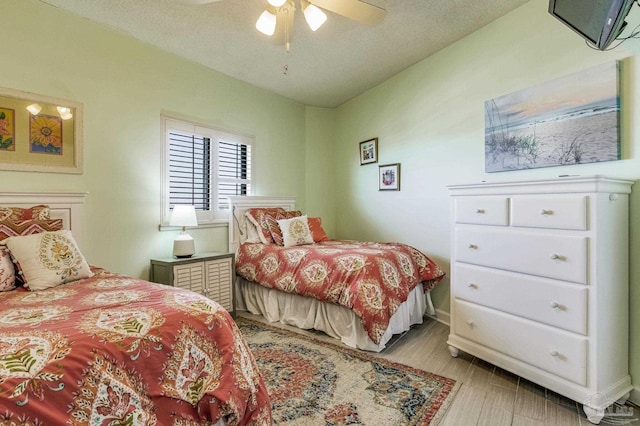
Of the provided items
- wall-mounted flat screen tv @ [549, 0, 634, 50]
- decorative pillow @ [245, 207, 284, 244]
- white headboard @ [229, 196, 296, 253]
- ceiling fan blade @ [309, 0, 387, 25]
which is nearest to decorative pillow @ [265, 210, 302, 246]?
decorative pillow @ [245, 207, 284, 244]

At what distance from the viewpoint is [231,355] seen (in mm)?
1342

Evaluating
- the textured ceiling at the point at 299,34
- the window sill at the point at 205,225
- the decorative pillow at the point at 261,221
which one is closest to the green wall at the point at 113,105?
the window sill at the point at 205,225

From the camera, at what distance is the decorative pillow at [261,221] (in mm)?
3531

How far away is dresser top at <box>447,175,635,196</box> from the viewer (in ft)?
5.37

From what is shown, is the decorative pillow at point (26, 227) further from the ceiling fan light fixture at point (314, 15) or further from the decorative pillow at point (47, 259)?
the ceiling fan light fixture at point (314, 15)

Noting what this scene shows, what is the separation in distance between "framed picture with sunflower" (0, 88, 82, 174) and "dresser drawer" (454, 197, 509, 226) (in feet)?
9.49

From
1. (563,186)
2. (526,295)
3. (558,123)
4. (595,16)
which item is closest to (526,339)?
(526,295)

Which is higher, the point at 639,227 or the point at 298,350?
the point at 639,227

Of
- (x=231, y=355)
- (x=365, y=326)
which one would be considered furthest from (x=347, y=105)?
(x=231, y=355)

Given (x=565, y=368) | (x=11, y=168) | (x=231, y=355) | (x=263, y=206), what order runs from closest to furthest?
(x=231, y=355), (x=565, y=368), (x=11, y=168), (x=263, y=206)

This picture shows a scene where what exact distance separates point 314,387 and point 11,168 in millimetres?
2489

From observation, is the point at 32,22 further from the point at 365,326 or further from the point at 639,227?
the point at 639,227

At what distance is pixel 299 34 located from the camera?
9.06 ft

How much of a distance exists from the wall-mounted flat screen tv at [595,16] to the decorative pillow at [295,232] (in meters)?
2.62
